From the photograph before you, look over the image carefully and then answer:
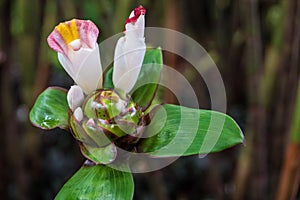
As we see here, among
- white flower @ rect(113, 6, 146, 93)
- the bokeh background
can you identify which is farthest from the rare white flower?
the bokeh background

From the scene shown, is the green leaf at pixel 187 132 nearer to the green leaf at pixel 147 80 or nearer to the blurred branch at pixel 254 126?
the green leaf at pixel 147 80

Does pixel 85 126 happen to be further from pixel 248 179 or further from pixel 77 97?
pixel 248 179

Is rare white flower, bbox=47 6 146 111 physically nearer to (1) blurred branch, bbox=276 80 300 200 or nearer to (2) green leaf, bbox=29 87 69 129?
(2) green leaf, bbox=29 87 69 129

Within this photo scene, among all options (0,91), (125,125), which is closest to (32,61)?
(0,91)

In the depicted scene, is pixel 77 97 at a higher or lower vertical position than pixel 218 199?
higher

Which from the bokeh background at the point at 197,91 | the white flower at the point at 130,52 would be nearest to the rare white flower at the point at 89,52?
the white flower at the point at 130,52

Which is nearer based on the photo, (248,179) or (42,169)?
(248,179)
